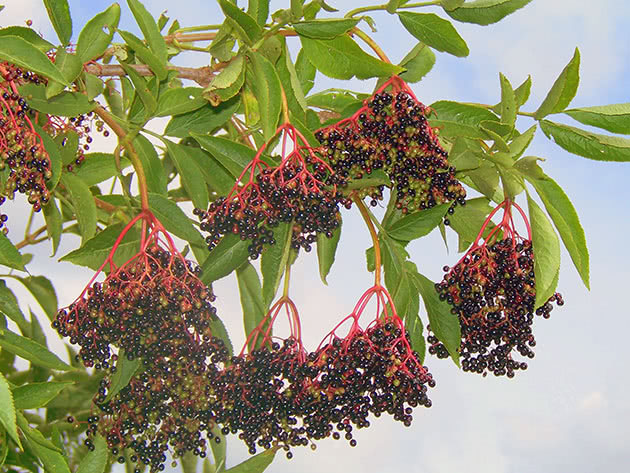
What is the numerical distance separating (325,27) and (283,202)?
48cm

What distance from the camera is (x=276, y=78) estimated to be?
2.23 m

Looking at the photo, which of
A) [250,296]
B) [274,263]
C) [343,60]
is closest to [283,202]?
[274,263]

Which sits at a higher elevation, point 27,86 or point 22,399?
point 27,86

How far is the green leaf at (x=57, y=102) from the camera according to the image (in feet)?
7.92

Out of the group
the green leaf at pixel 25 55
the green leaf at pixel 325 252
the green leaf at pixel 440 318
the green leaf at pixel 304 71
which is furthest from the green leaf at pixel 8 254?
the green leaf at pixel 304 71

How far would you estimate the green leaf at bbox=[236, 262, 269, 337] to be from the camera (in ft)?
9.69

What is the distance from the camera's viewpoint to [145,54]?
229cm

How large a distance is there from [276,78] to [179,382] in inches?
38.4

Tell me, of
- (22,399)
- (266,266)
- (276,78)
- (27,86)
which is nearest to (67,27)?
(27,86)

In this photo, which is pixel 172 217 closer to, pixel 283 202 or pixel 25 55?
pixel 283 202

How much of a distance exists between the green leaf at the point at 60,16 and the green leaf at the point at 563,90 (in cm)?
142

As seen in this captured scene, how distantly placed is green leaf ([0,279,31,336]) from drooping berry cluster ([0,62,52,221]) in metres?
0.62

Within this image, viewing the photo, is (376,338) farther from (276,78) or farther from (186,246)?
(186,246)

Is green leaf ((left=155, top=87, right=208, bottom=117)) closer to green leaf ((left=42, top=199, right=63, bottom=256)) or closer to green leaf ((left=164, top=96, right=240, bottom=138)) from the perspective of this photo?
green leaf ((left=164, top=96, right=240, bottom=138))
